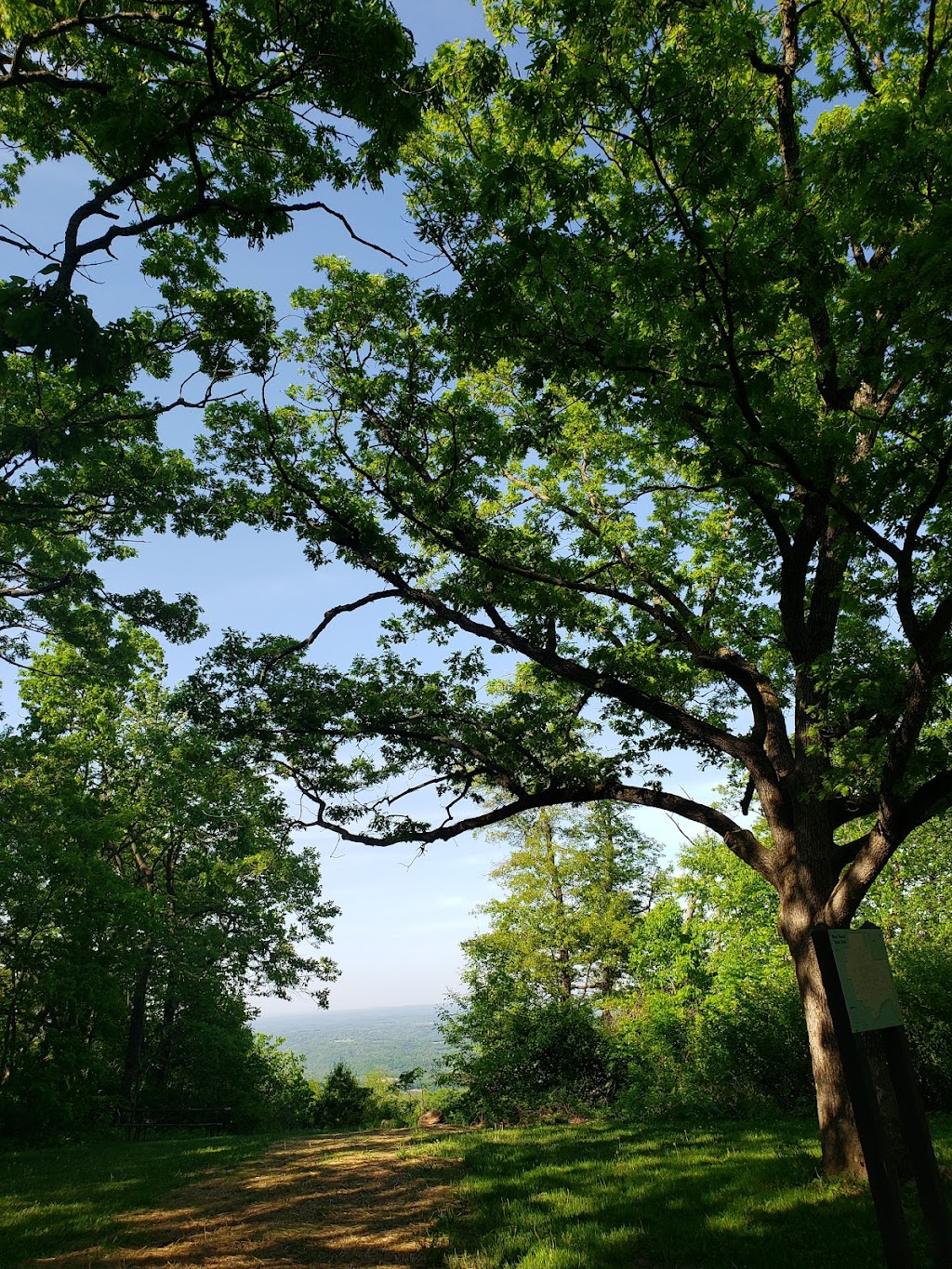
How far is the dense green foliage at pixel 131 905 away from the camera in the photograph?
55.2ft

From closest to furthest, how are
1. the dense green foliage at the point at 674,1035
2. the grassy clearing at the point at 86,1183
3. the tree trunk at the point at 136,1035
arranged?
the grassy clearing at the point at 86,1183
the dense green foliage at the point at 674,1035
the tree trunk at the point at 136,1035

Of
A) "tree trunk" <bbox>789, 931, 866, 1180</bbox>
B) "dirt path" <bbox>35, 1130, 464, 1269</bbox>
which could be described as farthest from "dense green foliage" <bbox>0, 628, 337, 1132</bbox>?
"tree trunk" <bbox>789, 931, 866, 1180</bbox>

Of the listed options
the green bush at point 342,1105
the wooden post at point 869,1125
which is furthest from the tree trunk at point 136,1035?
the wooden post at point 869,1125

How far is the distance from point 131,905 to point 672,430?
17.9 meters

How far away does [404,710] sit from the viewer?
41.4 ft

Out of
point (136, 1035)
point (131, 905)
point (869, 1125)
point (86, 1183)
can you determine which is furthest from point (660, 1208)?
point (136, 1035)

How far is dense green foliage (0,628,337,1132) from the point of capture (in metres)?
16.8

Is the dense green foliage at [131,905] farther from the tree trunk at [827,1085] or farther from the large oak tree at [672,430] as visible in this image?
the tree trunk at [827,1085]

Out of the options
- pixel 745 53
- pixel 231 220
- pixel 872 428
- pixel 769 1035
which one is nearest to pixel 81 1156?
pixel 769 1035

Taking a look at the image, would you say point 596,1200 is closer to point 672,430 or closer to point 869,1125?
point 869,1125

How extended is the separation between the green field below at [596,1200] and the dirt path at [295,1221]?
0.25m

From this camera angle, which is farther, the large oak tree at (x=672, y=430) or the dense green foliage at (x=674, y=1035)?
the dense green foliage at (x=674, y=1035)

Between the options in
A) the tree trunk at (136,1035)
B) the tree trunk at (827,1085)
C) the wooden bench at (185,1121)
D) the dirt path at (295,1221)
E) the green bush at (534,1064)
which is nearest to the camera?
the dirt path at (295,1221)

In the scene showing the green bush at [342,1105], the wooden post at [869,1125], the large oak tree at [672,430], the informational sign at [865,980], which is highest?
the large oak tree at [672,430]
